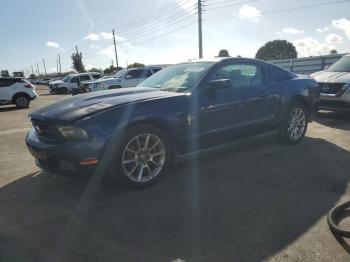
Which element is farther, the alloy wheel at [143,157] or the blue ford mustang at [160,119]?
the alloy wheel at [143,157]

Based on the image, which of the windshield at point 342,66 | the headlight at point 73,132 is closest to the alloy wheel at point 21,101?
the windshield at point 342,66

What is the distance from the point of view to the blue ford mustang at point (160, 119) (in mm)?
3920

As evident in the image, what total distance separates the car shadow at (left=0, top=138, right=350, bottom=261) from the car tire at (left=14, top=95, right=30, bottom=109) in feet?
44.8

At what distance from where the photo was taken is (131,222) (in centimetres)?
349

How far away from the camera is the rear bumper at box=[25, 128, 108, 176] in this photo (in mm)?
3832

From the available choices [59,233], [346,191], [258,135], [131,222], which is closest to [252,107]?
[258,135]

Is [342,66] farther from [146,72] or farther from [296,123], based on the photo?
[146,72]

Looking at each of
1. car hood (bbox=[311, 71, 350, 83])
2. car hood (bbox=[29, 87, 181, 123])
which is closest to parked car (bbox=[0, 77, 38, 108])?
car hood (bbox=[311, 71, 350, 83])

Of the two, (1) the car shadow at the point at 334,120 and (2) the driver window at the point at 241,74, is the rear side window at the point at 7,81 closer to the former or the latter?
(1) the car shadow at the point at 334,120

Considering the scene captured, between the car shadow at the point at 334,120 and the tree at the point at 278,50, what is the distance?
68.4 metres

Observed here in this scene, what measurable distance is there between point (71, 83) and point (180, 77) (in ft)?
84.9

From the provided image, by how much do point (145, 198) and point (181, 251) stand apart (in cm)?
118

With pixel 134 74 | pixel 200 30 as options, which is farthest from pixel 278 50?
pixel 134 74

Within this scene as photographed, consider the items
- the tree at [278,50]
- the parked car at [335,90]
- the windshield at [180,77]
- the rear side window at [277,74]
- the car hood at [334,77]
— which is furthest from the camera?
the tree at [278,50]
